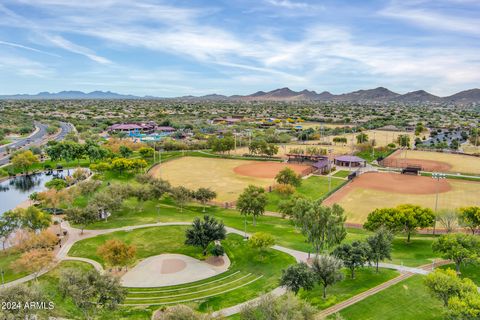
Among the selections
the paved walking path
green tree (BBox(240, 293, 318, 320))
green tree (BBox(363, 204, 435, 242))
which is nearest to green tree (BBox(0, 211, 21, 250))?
the paved walking path

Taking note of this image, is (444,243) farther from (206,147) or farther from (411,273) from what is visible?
(206,147)

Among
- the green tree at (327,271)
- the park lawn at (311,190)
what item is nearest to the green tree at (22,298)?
the green tree at (327,271)

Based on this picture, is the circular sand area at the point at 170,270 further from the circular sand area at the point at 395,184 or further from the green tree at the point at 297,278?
the circular sand area at the point at 395,184

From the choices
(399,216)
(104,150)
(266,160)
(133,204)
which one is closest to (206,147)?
(266,160)

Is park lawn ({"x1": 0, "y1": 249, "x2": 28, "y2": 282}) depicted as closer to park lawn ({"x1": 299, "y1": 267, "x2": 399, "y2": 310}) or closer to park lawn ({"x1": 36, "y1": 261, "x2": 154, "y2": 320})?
park lawn ({"x1": 36, "y1": 261, "x2": 154, "y2": 320})

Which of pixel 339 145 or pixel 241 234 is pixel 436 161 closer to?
pixel 339 145

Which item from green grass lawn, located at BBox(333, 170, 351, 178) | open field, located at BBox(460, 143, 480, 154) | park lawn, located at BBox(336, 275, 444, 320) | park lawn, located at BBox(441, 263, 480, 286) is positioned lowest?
park lawn, located at BBox(336, 275, 444, 320)

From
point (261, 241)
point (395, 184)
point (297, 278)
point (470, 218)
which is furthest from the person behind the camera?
point (395, 184)

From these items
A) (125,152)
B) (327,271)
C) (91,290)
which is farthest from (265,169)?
(91,290)
